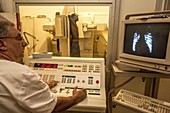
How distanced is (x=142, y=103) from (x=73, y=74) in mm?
688

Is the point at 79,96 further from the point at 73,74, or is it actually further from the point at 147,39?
the point at 147,39

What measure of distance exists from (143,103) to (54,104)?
0.79 metres

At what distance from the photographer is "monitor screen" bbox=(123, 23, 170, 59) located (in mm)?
1203

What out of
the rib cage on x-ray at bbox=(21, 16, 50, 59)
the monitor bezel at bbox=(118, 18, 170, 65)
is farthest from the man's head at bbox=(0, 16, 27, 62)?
the rib cage on x-ray at bbox=(21, 16, 50, 59)

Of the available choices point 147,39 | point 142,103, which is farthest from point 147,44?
point 142,103

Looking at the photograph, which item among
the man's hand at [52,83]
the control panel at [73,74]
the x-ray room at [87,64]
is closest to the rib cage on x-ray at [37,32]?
the x-ray room at [87,64]

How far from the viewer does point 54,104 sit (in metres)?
1.02

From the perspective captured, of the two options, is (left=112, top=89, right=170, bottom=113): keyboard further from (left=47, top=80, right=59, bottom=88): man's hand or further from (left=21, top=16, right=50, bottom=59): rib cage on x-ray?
(left=21, top=16, right=50, bottom=59): rib cage on x-ray

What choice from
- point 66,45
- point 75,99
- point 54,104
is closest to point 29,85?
point 54,104

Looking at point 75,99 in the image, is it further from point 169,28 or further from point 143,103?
point 169,28

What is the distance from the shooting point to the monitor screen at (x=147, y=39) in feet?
3.95

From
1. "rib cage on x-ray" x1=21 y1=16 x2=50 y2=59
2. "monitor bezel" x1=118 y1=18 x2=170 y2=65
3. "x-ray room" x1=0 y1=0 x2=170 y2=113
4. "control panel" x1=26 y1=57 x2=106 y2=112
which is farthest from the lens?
"rib cage on x-ray" x1=21 y1=16 x2=50 y2=59

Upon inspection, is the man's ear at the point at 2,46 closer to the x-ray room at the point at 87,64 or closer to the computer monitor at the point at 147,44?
the x-ray room at the point at 87,64

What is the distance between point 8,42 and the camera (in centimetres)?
95
